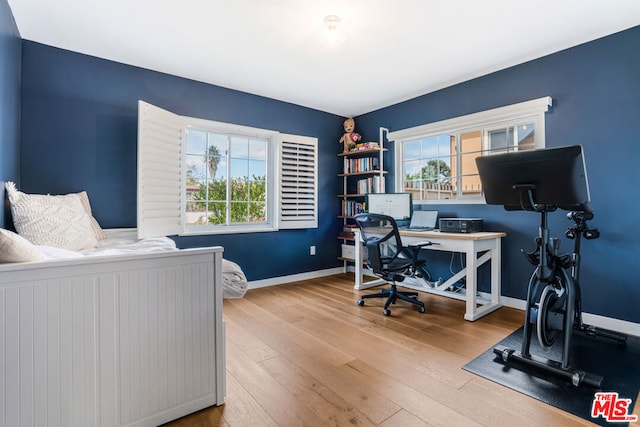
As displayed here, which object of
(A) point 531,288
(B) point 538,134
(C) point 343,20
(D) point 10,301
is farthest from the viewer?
(B) point 538,134

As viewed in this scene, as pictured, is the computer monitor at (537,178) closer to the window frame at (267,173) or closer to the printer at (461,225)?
the printer at (461,225)

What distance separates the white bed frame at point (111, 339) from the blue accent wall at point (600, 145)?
2978 mm

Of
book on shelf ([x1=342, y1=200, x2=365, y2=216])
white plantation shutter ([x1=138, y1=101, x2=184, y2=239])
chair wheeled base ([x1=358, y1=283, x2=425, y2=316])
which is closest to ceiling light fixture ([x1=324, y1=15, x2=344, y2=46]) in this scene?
white plantation shutter ([x1=138, y1=101, x2=184, y2=239])

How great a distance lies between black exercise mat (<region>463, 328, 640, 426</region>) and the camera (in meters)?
1.61

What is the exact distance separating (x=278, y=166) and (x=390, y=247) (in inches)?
73.9

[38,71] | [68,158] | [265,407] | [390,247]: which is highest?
[38,71]

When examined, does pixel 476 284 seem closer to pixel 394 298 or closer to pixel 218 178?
pixel 394 298

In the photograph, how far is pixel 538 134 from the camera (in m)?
2.92

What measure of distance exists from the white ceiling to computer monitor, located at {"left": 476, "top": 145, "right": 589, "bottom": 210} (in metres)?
1.17

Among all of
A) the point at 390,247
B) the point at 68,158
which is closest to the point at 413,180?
the point at 390,247

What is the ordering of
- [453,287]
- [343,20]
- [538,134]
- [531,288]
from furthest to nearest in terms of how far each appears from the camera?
1. [453,287]
2. [538,134]
3. [343,20]
4. [531,288]

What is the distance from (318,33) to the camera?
A: 2473 mm

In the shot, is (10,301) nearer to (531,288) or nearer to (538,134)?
(531,288)

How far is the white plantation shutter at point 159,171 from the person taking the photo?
9.11ft
